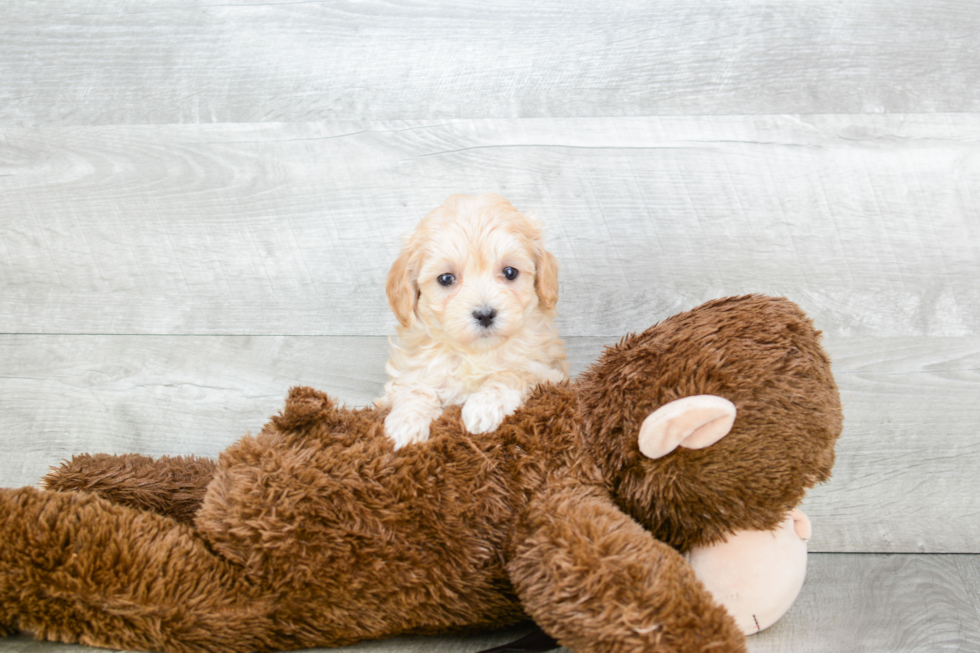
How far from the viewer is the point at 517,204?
2.11 meters

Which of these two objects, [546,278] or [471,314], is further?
[546,278]

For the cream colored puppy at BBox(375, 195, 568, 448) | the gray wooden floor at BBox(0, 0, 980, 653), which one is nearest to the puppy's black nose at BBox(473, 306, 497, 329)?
the cream colored puppy at BBox(375, 195, 568, 448)

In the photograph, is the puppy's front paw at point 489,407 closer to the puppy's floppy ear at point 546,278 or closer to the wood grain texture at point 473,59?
the puppy's floppy ear at point 546,278

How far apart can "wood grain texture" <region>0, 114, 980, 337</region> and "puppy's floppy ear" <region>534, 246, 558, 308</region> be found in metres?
0.35

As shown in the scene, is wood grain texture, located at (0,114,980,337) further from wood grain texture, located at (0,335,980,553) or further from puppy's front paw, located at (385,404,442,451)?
puppy's front paw, located at (385,404,442,451)

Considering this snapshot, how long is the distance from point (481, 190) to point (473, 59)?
362 millimetres

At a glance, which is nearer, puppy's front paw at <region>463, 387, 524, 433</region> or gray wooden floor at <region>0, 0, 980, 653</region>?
puppy's front paw at <region>463, 387, 524, 433</region>

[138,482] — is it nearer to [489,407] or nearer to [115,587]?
[115,587]

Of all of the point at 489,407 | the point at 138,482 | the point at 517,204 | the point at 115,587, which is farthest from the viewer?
the point at 517,204

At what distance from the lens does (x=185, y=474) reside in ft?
5.84

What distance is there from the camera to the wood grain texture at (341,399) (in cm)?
210

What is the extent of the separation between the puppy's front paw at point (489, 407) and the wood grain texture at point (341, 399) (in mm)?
591

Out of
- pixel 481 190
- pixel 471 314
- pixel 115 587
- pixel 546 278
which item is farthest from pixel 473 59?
pixel 115 587

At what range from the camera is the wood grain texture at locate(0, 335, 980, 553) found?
2.10 m
